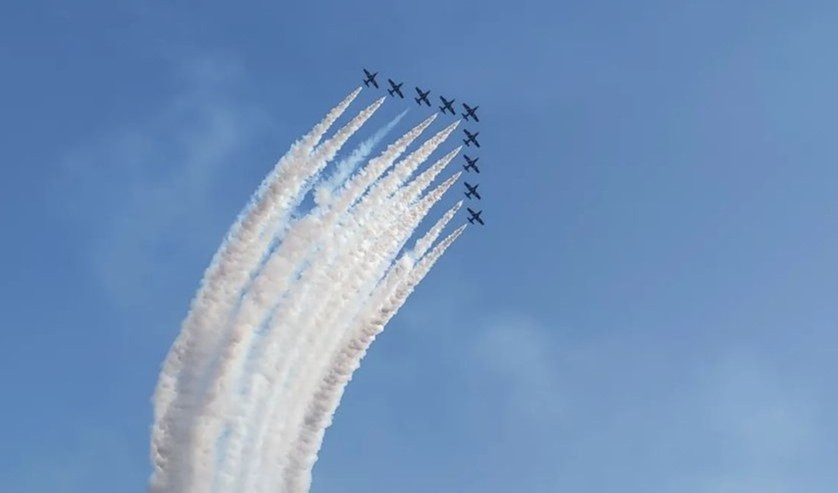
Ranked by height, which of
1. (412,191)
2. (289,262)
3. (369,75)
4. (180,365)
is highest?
(369,75)

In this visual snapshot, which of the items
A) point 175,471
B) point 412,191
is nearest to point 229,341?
point 175,471

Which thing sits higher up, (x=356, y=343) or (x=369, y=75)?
(x=369, y=75)

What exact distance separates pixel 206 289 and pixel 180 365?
6162 millimetres

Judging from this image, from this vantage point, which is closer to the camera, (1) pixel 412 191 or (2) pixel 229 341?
(2) pixel 229 341

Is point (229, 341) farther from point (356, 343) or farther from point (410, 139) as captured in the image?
point (410, 139)

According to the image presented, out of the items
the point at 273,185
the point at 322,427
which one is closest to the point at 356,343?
the point at 322,427

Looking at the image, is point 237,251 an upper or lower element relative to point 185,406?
upper

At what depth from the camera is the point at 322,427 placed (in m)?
109

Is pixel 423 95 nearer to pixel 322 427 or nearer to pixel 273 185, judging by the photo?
pixel 273 185

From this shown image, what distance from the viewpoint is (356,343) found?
4387 inches

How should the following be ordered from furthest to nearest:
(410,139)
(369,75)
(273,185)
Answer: (369,75), (410,139), (273,185)

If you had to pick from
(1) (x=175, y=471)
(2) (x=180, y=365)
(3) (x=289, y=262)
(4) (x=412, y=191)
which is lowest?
(1) (x=175, y=471)

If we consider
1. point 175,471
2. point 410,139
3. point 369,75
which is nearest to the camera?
point 175,471

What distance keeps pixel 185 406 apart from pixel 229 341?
5818mm
